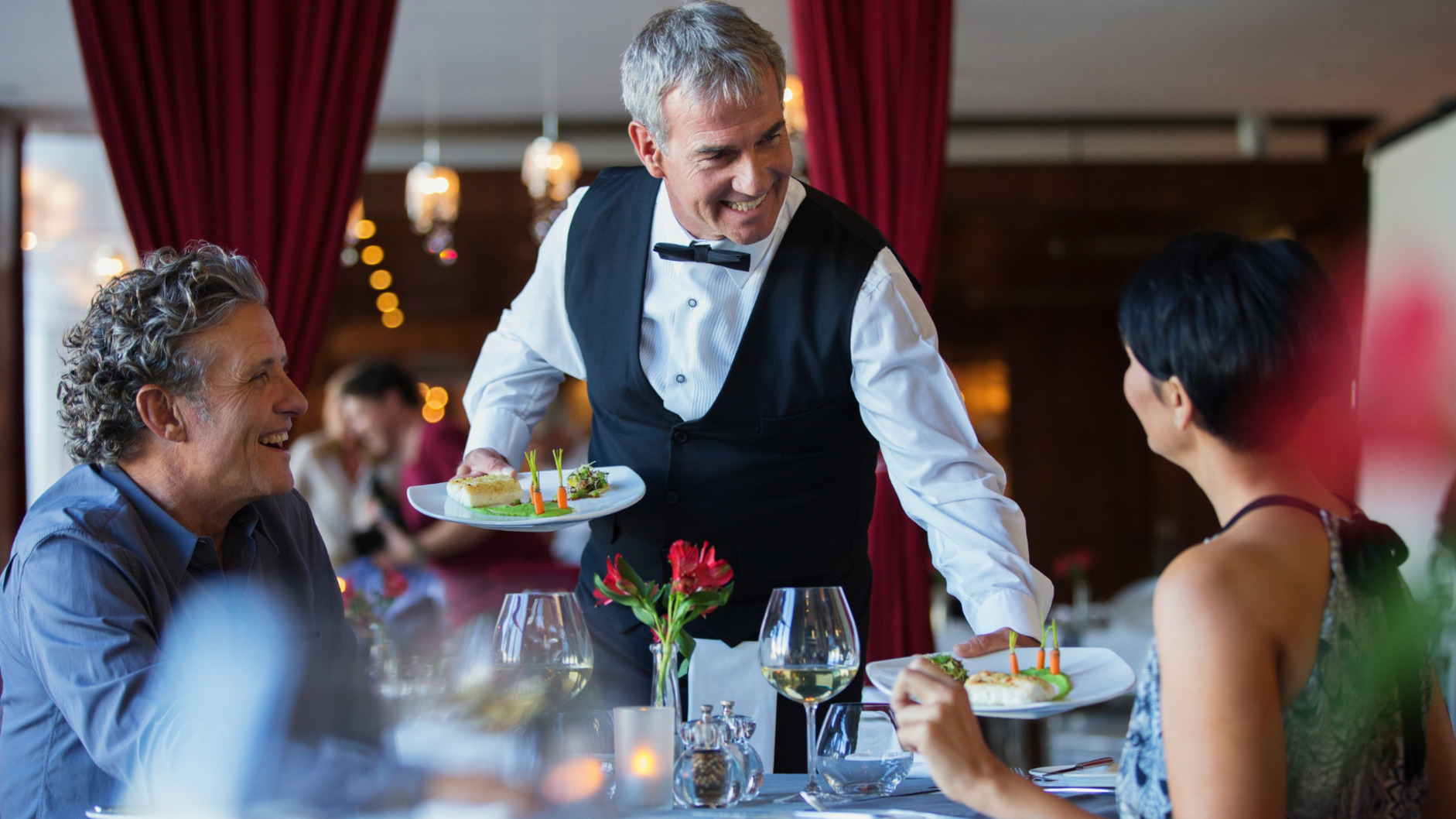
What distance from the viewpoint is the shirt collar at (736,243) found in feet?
6.82

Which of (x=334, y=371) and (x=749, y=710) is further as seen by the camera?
(x=334, y=371)

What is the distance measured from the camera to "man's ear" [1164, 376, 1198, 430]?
1156 millimetres

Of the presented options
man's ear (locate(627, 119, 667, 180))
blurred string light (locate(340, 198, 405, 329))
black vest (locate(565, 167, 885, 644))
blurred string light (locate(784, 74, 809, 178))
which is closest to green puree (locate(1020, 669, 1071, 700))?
black vest (locate(565, 167, 885, 644))

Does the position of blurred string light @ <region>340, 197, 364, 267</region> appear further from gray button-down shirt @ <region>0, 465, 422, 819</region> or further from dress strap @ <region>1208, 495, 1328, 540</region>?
dress strap @ <region>1208, 495, 1328, 540</region>

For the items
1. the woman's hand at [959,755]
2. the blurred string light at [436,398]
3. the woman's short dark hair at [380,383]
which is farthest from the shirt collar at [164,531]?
the blurred string light at [436,398]

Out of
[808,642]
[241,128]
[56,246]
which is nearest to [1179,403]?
[808,642]

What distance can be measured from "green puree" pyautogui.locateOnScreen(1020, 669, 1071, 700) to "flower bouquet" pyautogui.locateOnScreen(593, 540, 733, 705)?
37 cm

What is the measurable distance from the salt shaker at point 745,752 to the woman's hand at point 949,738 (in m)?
0.26

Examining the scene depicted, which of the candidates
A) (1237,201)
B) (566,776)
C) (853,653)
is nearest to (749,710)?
A: (853,653)

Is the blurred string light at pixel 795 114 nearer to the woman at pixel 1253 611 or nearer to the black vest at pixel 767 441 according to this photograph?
the black vest at pixel 767 441

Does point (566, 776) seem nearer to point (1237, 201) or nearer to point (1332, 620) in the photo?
point (1332, 620)

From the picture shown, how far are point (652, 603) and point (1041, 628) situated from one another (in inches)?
25.4

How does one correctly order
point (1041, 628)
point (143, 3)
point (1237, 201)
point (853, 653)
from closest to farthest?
point (853, 653) → point (1041, 628) → point (143, 3) → point (1237, 201)

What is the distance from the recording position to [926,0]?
13.3 ft
